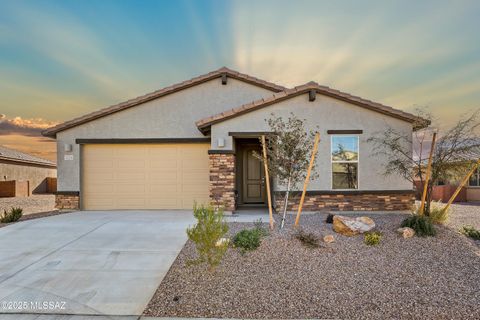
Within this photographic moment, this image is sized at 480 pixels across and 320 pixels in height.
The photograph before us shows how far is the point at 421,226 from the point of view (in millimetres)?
6285

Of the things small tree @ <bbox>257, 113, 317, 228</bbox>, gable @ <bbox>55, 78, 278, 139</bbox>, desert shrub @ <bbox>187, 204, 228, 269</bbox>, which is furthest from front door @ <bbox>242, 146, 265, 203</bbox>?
desert shrub @ <bbox>187, 204, 228, 269</bbox>

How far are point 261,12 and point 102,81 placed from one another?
290 inches

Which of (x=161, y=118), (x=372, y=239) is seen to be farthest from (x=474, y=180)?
(x=161, y=118)

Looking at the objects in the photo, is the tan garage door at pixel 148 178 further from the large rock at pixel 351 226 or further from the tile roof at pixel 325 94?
the large rock at pixel 351 226

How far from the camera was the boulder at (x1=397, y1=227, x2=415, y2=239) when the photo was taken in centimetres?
607

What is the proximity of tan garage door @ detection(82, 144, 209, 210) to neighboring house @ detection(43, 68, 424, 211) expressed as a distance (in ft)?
0.13

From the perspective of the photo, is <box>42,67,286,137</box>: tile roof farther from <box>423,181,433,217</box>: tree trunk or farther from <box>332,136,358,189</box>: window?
<box>423,181,433,217</box>: tree trunk

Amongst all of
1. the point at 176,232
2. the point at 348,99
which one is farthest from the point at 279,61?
the point at 176,232

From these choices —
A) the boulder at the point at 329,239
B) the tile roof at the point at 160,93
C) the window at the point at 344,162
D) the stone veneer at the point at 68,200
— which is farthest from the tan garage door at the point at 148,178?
the boulder at the point at 329,239

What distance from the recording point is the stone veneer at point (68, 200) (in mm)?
10406

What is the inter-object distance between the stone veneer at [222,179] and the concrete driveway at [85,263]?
1.37 metres

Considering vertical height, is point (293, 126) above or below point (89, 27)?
below

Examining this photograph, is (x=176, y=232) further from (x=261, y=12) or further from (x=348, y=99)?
(x=261, y=12)

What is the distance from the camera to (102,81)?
1193cm
